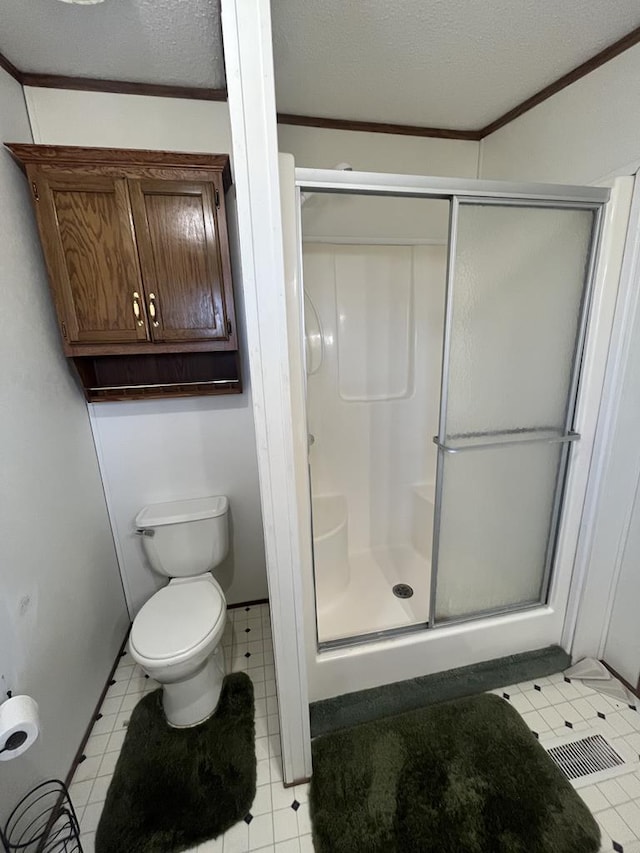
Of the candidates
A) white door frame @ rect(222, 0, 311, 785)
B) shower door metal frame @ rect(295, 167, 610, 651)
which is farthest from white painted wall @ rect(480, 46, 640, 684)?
white door frame @ rect(222, 0, 311, 785)

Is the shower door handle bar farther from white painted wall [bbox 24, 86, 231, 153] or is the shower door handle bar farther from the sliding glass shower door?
white painted wall [bbox 24, 86, 231, 153]

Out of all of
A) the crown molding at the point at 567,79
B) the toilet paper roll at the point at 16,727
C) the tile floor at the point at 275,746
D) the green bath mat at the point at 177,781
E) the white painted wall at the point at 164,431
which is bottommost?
the tile floor at the point at 275,746

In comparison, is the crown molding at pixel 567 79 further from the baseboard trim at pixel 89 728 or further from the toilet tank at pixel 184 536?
the baseboard trim at pixel 89 728

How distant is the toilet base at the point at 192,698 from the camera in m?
1.50

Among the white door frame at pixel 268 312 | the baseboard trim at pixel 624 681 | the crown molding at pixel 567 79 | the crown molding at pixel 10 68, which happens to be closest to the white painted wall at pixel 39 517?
the crown molding at pixel 10 68

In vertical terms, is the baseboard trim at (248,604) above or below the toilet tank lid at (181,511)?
below

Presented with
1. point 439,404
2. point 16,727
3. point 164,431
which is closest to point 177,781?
point 16,727

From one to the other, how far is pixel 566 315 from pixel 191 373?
166 cm

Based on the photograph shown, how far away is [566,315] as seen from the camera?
4.83 ft

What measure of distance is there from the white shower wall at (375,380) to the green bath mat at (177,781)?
3.66 feet

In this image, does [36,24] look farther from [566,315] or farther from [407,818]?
[407,818]

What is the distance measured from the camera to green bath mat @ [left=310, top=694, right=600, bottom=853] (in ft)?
3.75

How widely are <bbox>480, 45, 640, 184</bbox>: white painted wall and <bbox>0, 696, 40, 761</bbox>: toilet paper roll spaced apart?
8.30ft

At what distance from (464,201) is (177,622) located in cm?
192
